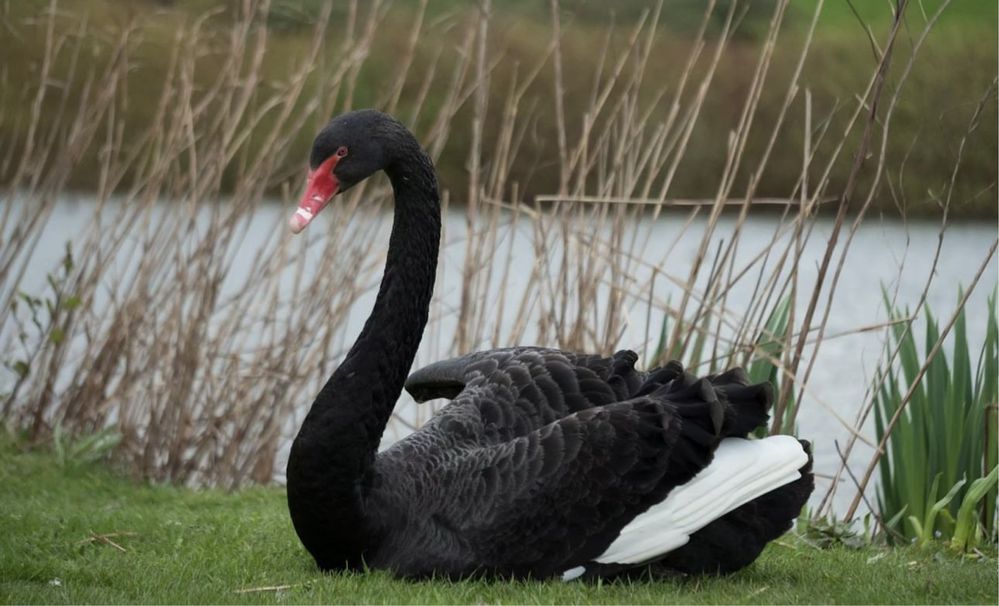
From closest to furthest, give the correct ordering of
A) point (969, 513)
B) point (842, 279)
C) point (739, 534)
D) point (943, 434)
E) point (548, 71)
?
point (739, 534) → point (969, 513) → point (943, 434) → point (548, 71) → point (842, 279)

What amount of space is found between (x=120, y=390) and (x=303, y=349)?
0.86m

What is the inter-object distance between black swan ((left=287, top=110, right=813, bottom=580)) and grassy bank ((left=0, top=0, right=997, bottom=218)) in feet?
4.48

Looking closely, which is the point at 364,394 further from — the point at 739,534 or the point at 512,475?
the point at 739,534

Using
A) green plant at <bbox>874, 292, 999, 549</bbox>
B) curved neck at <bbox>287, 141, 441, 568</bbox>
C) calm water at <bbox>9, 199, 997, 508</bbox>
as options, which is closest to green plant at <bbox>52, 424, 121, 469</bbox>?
calm water at <bbox>9, 199, 997, 508</bbox>

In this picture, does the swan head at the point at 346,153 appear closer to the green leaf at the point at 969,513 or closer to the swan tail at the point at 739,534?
the swan tail at the point at 739,534

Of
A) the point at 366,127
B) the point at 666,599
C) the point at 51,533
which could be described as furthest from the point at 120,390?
the point at 666,599

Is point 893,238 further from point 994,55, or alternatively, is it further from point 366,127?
point 366,127

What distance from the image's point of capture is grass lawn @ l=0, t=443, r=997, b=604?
3213 millimetres

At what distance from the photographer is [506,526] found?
3336 millimetres

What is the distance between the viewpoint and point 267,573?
3527 mm

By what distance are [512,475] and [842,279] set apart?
447 inches

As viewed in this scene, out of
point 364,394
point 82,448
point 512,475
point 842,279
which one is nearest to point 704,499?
point 512,475

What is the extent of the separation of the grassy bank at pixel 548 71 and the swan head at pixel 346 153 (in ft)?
5.32

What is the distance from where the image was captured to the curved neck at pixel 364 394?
337 cm
